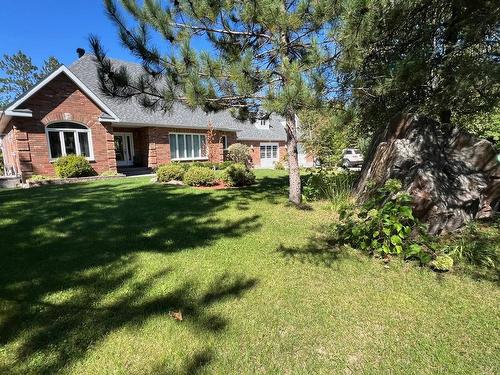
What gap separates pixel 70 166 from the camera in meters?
12.0

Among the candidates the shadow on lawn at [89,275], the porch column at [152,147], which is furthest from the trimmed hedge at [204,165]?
the shadow on lawn at [89,275]

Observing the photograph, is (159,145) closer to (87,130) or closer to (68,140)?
(87,130)

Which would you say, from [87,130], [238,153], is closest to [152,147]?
[87,130]

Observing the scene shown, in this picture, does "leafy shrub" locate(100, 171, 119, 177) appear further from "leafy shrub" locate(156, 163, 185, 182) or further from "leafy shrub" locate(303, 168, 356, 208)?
"leafy shrub" locate(303, 168, 356, 208)

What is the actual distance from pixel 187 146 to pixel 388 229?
52.0ft

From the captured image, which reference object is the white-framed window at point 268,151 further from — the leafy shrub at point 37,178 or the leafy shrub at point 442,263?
the leafy shrub at point 442,263

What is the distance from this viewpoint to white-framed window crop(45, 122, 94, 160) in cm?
1249

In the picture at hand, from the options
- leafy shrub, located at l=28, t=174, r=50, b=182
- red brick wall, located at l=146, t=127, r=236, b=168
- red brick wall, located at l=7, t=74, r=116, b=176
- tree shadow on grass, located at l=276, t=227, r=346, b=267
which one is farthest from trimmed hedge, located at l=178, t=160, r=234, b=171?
tree shadow on grass, located at l=276, t=227, r=346, b=267

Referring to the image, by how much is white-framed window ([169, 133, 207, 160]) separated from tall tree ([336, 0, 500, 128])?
42.8 feet

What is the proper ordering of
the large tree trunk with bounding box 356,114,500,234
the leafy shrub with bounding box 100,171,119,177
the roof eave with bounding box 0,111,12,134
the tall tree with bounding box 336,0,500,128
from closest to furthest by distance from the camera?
the large tree trunk with bounding box 356,114,500,234
the tall tree with bounding box 336,0,500,128
the roof eave with bounding box 0,111,12,134
the leafy shrub with bounding box 100,171,119,177

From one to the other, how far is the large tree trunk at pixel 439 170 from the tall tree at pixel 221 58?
1761mm

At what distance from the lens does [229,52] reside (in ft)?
21.2

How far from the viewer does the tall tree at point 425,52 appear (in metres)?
4.76

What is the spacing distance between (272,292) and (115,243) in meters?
2.65
